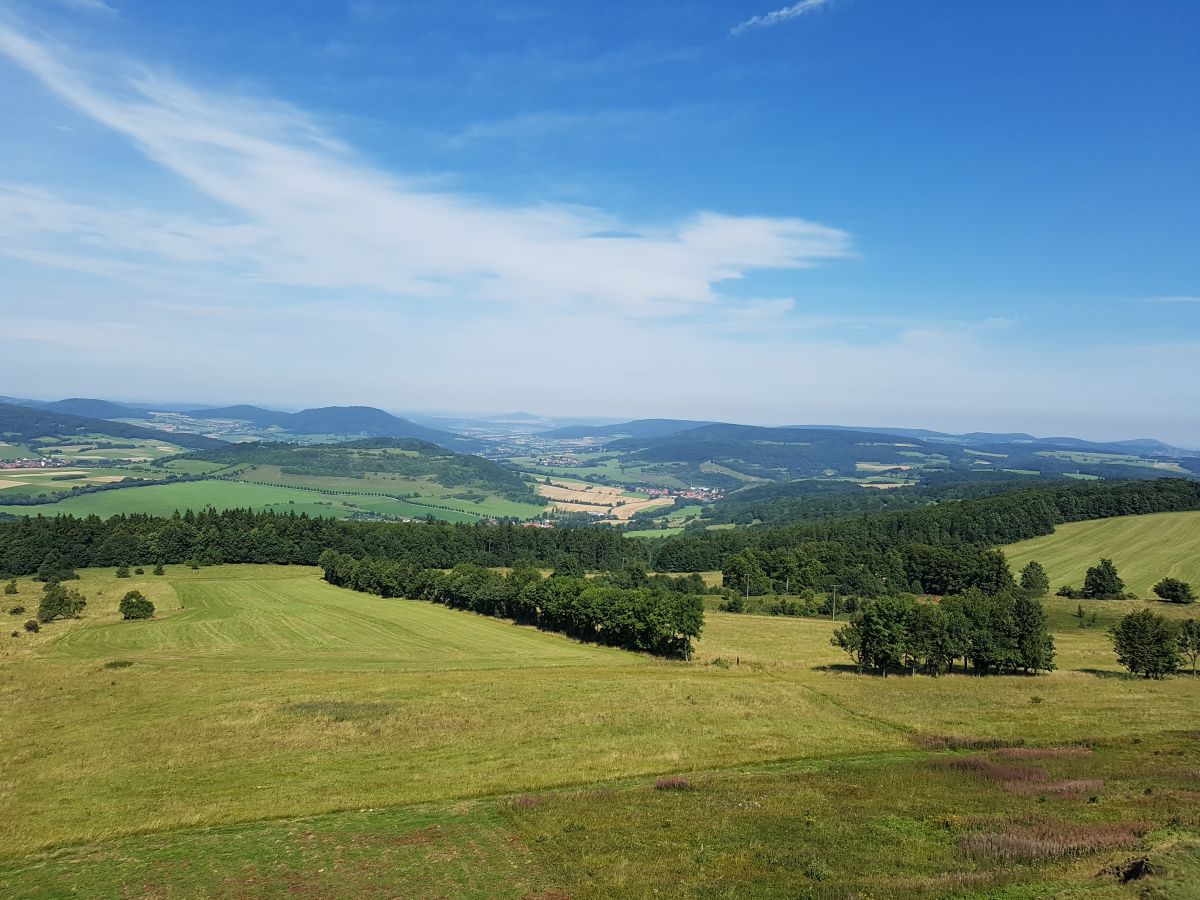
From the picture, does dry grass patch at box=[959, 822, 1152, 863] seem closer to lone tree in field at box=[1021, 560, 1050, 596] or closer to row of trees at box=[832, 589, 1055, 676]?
row of trees at box=[832, 589, 1055, 676]

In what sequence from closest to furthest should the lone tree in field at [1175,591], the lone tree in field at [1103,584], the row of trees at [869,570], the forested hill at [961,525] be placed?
1. the lone tree in field at [1175,591]
2. the lone tree in field at [1103,584]
3. the row of trees at [869,570]
4. the forested hill at [961,525]

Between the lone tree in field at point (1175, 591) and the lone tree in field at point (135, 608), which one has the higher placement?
the lone tree in field at point (1175, 591)

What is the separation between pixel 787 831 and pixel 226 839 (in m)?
21.4

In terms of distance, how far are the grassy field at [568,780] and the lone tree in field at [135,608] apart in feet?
58.8

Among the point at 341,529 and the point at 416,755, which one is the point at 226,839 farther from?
the point at 341,529

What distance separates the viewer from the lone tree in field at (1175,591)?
105 meters

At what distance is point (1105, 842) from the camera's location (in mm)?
20625

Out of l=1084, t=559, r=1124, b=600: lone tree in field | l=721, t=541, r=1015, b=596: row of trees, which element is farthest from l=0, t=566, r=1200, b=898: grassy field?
l=721, t=541, r=1015, b=596: row of trees

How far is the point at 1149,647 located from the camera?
6294cm

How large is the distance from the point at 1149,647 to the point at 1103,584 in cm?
6275

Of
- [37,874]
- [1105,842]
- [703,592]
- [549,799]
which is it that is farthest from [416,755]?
[703,592]

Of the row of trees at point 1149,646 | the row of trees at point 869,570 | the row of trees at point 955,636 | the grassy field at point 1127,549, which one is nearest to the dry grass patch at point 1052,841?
the row of trees at point 955,636

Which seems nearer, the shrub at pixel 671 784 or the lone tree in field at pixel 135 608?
the shrub at pixel 671 784

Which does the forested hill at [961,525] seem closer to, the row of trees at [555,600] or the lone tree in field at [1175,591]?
the lone tree in field at [1175,591]
